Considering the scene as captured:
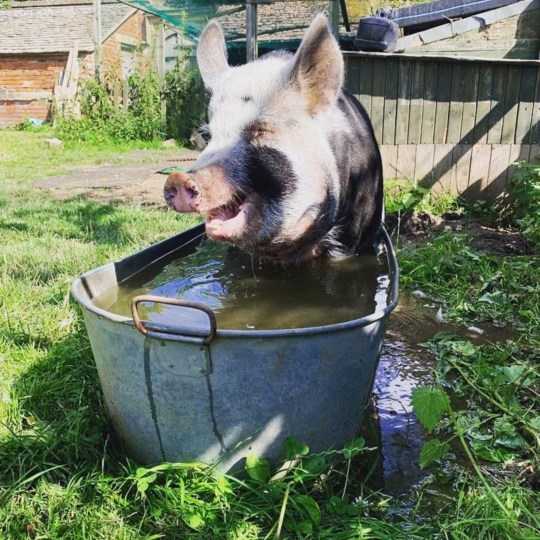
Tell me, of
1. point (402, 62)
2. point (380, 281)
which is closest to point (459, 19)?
point (402, 62)

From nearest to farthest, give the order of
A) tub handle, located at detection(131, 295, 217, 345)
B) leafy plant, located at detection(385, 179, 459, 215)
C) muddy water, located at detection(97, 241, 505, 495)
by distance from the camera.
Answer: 1. tub handle, located at detection(131, 295, 217, 345)
2. muddy water, located at detection(97, 241, 505, 495)
3. leafy plant, located at detection(385, 179, 459, 215)

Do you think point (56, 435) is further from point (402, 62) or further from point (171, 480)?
point (402, 62)

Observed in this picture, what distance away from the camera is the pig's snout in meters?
2.36

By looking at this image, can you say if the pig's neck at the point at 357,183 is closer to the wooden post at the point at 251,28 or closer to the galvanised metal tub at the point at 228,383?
the galvanised metal tub at the point at 228,383

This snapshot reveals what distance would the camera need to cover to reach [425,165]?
6668mm

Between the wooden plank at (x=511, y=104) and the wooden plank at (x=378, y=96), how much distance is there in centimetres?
130

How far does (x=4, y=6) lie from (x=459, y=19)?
29397mm

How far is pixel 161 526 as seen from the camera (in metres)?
1.94

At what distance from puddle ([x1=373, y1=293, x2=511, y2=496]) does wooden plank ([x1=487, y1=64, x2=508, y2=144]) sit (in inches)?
123

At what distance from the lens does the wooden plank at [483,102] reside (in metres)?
6.54

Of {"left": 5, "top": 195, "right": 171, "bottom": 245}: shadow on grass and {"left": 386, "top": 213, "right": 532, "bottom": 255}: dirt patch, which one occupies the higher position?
{"left": 5, "top": 195, "right": 171, "bottom": 245}: shadow on grass

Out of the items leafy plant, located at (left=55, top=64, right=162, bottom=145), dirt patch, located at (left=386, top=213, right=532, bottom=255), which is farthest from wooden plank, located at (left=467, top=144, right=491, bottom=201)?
leafy plant, located at (left=55, top=64, right=162, bottom=145)

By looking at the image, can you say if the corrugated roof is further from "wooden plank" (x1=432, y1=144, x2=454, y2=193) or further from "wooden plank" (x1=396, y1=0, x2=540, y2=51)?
"wooden plank" (x1=432, y1=144, x2=454, y2=193)

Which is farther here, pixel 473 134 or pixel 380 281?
pixel 473 134
